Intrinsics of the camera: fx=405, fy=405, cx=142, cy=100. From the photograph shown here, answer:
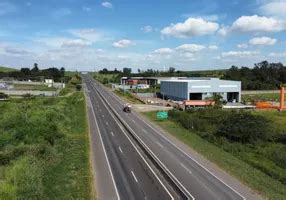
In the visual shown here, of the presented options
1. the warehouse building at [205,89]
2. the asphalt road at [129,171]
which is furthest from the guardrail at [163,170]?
the warehouse building at [205,89]

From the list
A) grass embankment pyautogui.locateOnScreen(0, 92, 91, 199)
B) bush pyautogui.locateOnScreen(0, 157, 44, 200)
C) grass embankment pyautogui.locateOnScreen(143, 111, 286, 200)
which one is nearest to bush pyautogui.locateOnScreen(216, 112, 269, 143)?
grass embankment pyautogui.locateOnScreen(143, 111, 286, 200)

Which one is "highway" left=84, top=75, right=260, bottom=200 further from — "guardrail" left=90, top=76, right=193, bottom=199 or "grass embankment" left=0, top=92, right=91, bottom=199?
"grass embankment" left=0, top=92, right=91, bottom=199

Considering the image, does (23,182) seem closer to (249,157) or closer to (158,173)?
(158,173)

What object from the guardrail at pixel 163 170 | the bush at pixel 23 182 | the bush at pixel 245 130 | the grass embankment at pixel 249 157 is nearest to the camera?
the bush at pixel 23 182

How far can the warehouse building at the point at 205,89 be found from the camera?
417ft

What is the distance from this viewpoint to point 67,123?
71812 millimetres

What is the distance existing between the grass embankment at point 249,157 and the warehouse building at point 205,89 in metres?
58.6

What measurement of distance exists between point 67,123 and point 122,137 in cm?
1619

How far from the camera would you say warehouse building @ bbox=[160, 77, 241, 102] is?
127 metres

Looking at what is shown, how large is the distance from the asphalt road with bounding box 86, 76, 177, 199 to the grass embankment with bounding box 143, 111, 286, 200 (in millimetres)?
7565

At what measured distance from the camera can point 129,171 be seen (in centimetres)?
3850

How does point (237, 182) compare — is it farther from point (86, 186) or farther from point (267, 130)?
point (267, 130)

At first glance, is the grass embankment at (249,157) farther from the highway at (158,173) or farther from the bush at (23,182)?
the bush at (23,182)

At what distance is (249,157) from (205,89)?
84.4 metres
